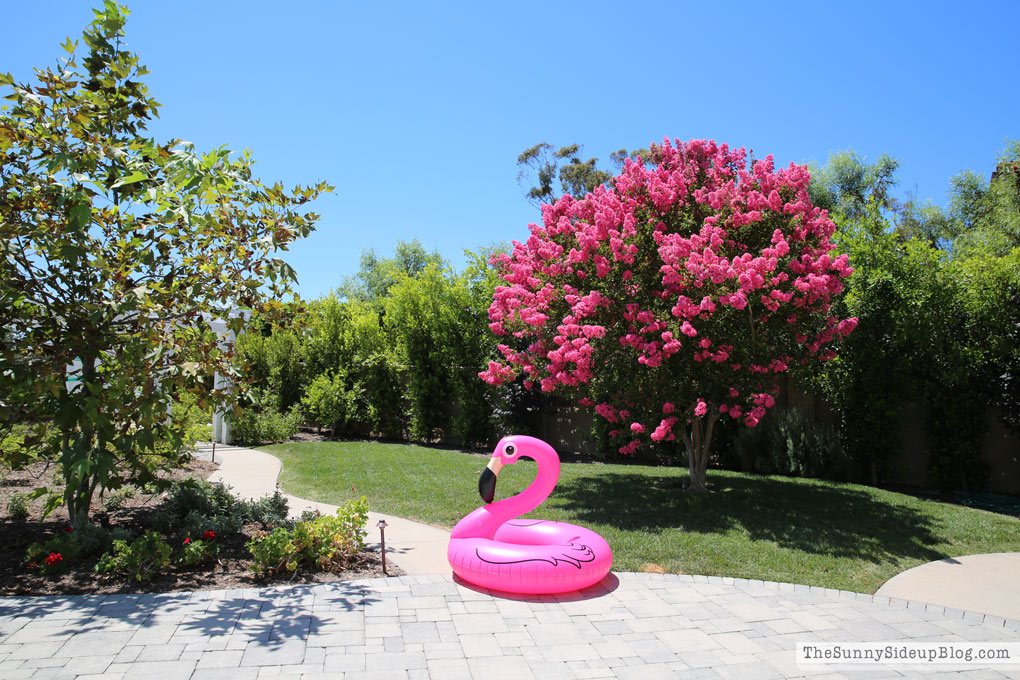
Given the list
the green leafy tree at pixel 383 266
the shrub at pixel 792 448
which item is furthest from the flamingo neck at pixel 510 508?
the green leafy tree at pixel 383 266

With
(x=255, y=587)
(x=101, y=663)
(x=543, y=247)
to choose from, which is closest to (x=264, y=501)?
(x=255, y=587)

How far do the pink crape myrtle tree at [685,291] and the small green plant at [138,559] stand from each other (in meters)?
4.87

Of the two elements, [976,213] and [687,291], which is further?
[976,213]

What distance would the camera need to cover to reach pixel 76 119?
5172 mm

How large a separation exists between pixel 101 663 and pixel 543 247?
701 cm

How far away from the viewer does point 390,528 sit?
7.25 metres

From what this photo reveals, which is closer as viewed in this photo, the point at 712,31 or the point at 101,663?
the point at 101,663

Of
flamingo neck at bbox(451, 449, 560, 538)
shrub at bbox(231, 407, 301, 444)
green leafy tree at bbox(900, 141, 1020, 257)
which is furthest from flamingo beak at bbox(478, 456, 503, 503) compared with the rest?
green leafy tree at bbox(900, 141, 1020, 257)

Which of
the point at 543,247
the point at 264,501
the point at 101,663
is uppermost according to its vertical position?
the point at 543,247

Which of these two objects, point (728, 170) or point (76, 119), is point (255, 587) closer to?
point (76, 119)

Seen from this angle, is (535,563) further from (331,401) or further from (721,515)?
(331,401)

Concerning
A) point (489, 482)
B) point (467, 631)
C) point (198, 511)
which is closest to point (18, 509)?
point (198, 511)

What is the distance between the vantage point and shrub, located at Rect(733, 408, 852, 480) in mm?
10984

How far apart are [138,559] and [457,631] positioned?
9.45ft
